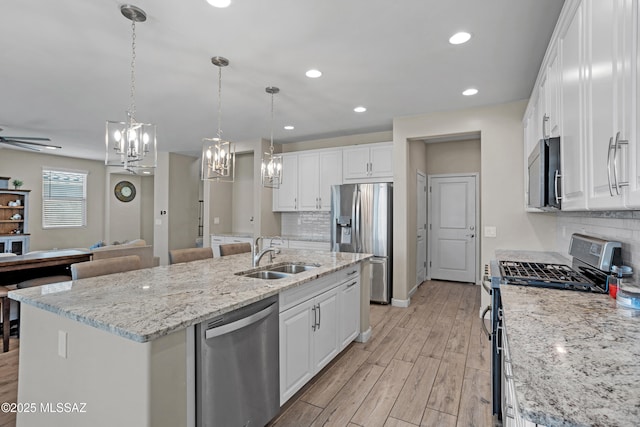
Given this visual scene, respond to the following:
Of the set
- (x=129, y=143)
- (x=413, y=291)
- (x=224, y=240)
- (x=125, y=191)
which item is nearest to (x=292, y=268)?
(x=129, y=143)

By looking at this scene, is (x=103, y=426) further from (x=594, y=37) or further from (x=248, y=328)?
(x=594, y=37)

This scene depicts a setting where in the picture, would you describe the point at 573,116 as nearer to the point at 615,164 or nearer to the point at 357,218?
the point at 615,164

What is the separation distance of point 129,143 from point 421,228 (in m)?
4.73

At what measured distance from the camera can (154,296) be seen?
1.72 metres

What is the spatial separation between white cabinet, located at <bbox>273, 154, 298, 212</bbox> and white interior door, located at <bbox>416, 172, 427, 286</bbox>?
6.85 feet

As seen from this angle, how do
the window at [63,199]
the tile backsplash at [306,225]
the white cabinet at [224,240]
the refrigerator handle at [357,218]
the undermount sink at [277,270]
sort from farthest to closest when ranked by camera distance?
the window at [63,199] < the white cabinet at [224,240] < the tile backsplash at [306,225] < the refrigerator handle at [357,218] < the undermount sink at [277,270]

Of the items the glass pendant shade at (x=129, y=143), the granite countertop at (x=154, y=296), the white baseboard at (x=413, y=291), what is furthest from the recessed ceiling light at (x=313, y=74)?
the white baseboard at (x=413, y=291)

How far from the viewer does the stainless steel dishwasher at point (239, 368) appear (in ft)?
4.82

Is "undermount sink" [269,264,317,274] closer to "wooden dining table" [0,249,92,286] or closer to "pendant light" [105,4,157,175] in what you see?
"pendant light" [105,4,157,175]

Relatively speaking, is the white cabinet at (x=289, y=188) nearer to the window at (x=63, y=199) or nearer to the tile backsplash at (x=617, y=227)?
the tile backsplash at (x=617, y=227)

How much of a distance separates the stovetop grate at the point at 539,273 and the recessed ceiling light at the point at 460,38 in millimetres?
1748

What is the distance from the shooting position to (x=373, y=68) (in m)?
2.98

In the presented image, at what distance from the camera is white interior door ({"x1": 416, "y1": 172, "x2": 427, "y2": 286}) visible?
5383mm

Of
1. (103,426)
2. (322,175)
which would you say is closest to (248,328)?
(103,426)
